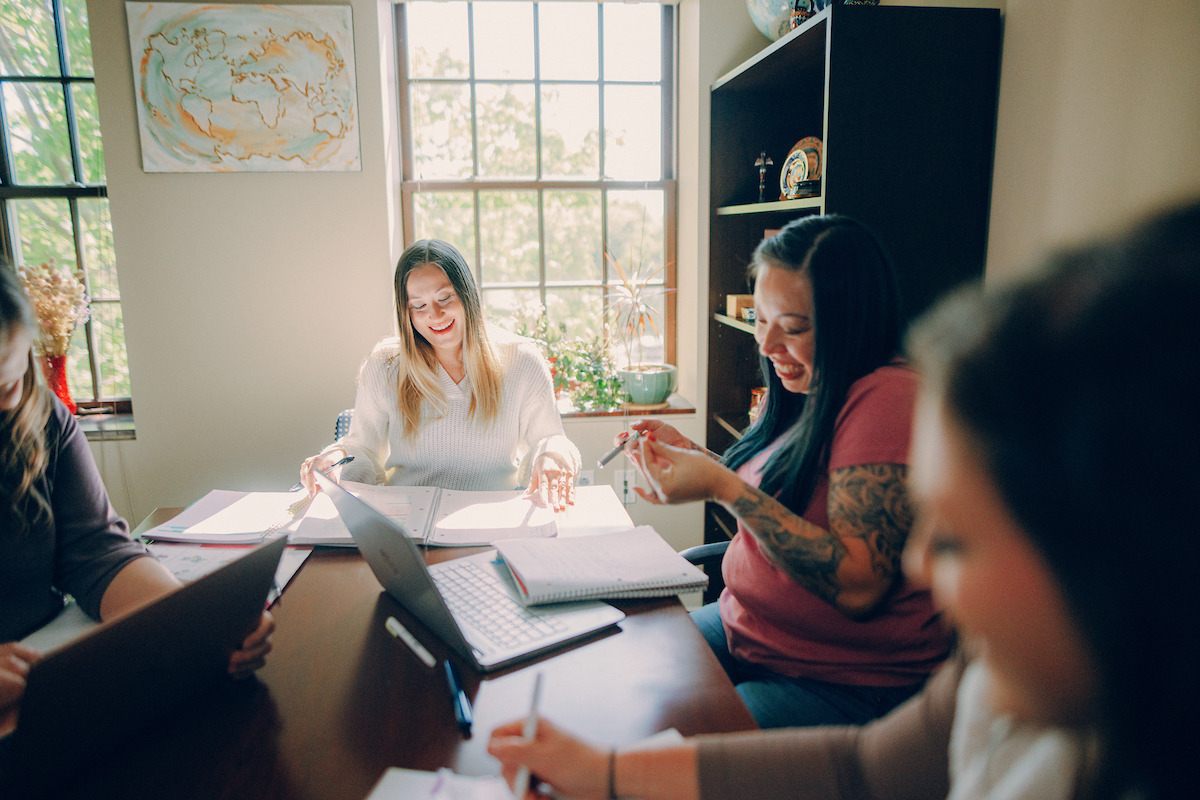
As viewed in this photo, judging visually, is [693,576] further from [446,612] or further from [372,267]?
[372,267]

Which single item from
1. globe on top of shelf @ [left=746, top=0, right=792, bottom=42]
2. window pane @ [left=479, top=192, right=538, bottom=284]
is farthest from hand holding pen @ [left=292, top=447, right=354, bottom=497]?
globe on top of shelf @ [left=746, top=0, right=792, bottom=42]

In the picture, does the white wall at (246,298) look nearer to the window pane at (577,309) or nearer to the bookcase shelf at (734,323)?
the bookcase shelf at (734,323)

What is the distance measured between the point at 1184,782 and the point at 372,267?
9.08ft

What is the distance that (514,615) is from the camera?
1.13 metres

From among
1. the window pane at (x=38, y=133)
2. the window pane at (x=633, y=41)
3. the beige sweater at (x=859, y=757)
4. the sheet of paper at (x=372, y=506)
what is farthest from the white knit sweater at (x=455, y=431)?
the window pane at (x=38, y=133)

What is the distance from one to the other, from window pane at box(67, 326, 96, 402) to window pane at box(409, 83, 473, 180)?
1.51 meters

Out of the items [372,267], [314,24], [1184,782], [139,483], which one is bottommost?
[139,483]

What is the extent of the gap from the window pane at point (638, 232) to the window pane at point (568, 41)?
525mm

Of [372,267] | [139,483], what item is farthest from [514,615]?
[139,483]

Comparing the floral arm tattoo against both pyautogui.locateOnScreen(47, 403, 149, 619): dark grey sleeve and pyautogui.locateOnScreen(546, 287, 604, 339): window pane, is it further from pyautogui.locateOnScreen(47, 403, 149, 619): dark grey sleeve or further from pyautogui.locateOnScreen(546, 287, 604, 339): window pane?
pyautogui.locateOnScreen(546, 287, 604, 339): window pane

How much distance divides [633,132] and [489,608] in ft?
7.88

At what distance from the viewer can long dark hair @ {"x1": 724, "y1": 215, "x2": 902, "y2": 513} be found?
3.96ft

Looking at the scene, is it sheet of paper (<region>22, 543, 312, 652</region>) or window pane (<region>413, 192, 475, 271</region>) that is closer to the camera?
sheet of paper (<region>22, 543, 312, 652</region>)

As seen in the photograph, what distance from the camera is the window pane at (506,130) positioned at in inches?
115
